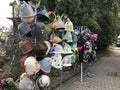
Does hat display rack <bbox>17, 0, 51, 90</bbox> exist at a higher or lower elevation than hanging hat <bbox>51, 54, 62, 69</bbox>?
higher

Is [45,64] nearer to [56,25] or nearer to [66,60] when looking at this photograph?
[56,25]

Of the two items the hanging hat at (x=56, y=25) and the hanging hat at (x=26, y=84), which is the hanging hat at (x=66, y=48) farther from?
the hanging hat at (x=26, y=84)

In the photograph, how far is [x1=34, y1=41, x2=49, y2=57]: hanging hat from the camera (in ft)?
21.1

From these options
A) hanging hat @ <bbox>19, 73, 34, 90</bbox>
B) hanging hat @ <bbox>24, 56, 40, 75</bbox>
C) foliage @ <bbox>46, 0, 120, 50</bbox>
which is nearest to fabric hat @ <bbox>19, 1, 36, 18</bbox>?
hanging hat @ <bbox>24, 56, 40, 75</bbox>

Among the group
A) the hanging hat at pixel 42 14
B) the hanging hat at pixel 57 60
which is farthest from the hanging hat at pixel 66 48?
the hanging hat at pixel 42 14

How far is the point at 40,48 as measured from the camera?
644 cm

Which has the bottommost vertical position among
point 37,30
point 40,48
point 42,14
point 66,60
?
point 66,60

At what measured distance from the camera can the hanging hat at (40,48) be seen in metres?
6.43

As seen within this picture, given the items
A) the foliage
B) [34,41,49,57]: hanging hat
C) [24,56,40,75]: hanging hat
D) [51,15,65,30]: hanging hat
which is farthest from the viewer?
the foliage

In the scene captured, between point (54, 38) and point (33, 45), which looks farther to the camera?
Result: point (54, 38)

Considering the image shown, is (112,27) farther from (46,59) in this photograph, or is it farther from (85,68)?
(46,59)

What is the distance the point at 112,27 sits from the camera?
2123cm

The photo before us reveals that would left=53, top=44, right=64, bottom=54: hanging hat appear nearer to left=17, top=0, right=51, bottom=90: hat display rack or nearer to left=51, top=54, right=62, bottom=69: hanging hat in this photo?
left=51, top=54, right=62, bottom=69: hanging hat

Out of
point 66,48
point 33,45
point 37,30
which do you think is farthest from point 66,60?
point 37,30
